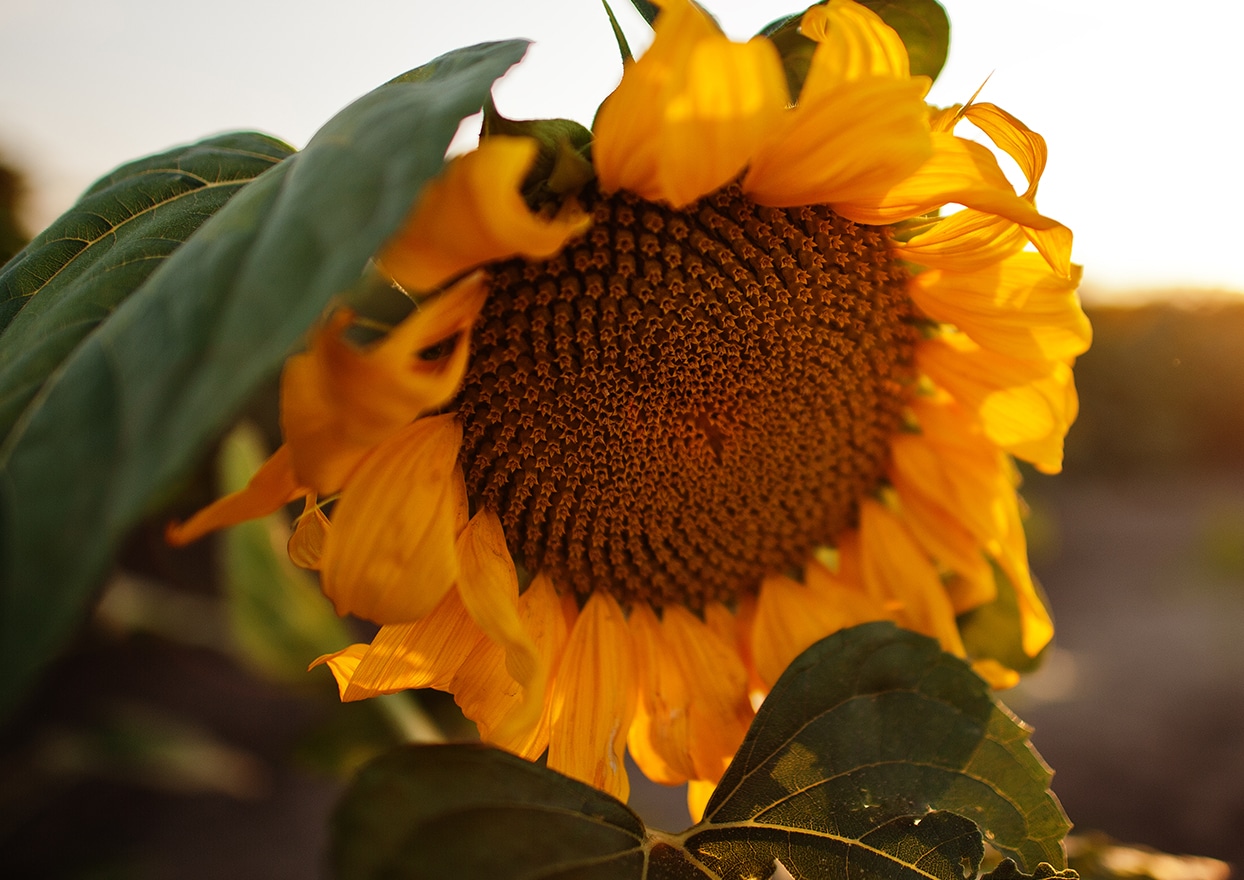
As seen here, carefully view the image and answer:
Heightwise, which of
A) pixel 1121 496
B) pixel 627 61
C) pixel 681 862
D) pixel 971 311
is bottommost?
pixel 1121 496

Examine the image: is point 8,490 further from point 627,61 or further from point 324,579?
point 627,61

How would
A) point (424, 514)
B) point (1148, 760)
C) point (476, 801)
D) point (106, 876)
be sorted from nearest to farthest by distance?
1. point (476, 801)
2. point (424, 514)
3. point (106, 876)
4. point (1148, 760)

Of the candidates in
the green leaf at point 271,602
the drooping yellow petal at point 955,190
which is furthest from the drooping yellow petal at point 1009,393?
the green leaf at point 271,602

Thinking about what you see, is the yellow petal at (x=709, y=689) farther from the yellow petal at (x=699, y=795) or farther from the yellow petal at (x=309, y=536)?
the yellow petal at (x=309, y=536)

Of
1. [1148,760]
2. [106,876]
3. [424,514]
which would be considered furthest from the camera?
[1148,760]

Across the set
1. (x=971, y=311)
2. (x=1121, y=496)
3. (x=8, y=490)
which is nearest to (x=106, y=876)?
(x=8, y=490)

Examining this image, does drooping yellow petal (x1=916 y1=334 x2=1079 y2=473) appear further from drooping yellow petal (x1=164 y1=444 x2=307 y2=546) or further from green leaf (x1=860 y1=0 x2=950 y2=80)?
drooping yellow petal (x1=164 y1=444 x2=307 y2=546)

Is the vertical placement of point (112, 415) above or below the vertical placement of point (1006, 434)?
above
